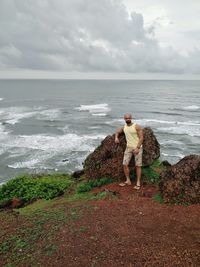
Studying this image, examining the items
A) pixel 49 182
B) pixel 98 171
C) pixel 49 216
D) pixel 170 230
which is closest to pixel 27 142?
pixel 49 182

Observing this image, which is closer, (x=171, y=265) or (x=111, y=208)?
(x=171, y=265)

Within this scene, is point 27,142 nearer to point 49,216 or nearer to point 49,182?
point 49,182

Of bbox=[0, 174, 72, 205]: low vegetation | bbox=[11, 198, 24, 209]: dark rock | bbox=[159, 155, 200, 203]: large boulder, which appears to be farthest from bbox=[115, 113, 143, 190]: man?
bbox=[11, 198, 24, 209]: dark rock

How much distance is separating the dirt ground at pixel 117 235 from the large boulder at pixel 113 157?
195 centimetres

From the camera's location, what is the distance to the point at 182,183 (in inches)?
388

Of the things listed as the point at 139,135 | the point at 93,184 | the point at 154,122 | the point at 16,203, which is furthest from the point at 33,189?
the point at 154,122

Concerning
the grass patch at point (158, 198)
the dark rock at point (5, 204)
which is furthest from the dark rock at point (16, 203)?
the grass patch at point (158, 198)

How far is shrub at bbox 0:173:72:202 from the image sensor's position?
13008mm

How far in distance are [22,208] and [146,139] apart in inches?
207

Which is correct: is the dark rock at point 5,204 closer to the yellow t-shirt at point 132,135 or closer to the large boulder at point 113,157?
the large boulder at point 113,157

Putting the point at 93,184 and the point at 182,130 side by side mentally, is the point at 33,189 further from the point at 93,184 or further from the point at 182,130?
the point at 182,130

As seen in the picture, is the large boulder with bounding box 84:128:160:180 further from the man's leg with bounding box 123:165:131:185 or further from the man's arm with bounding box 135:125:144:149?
the man's arm with bounding box 135:125:144:149

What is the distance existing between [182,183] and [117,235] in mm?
2939

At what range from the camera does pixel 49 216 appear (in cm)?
946
